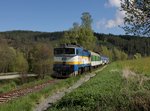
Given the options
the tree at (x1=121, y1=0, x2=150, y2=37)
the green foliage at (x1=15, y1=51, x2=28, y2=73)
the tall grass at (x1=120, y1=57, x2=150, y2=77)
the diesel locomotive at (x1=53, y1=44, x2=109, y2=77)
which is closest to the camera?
the tree at (x1=121, y1=0, x2=150, y2=37)

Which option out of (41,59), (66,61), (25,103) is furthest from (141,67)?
(41,59)

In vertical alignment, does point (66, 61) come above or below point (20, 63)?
above

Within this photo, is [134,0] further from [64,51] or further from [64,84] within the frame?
[64,51]

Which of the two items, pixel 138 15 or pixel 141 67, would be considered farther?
pixel 141 67

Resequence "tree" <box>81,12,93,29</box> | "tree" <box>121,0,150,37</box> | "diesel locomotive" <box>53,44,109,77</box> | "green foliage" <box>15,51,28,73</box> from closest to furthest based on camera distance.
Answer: "tree" <box>121,0,150,37</box> → "diesel locomotive" <box>53,44,109,77</box> → "tree" <box>81,12,93,29</box> → "green foliage" <box>15,51,28,73</box>

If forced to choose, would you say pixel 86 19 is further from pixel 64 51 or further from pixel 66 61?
pixel 66 61

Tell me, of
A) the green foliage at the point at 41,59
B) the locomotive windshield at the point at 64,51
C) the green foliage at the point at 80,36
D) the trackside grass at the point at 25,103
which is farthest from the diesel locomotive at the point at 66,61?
the green foliage at the point at 41,59

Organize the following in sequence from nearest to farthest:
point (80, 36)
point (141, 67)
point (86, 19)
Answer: point (141, 67)
point (80, 36)
point (86, 19)

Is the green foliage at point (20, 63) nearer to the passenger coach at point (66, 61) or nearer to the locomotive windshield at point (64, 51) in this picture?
the locomotive windshield at point (64, 51)

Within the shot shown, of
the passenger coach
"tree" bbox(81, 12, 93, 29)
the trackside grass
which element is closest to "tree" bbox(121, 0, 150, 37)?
the trackside grass

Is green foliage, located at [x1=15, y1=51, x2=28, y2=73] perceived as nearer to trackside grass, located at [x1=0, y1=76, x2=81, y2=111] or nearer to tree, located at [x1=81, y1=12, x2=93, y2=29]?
tree, located at [x1=81, y1=12, x2=93, y2=29]

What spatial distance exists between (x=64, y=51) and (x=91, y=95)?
21.4m

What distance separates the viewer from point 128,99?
551 inches

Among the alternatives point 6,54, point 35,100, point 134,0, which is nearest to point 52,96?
point 35,100
